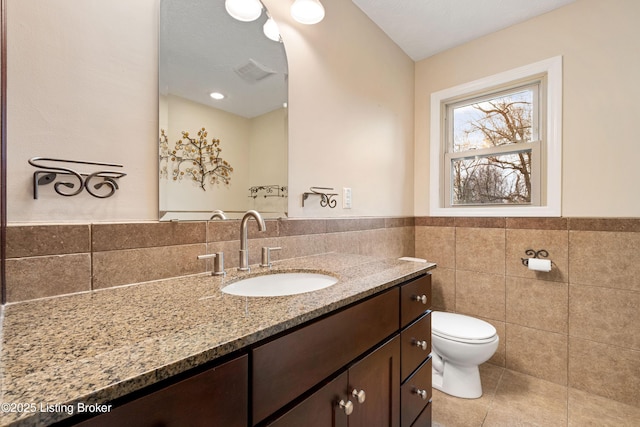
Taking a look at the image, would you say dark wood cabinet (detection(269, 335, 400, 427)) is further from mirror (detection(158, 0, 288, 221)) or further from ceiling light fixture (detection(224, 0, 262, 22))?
ceiling light fixture (detection(224, 0, 262, 22))

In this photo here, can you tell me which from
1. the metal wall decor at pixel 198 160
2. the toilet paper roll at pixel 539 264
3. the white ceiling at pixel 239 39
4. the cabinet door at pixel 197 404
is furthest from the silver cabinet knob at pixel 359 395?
the toilet paper roll at pixel 539 264

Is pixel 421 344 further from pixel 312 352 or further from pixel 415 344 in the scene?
pixel 312 352

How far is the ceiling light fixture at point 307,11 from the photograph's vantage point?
1.32m

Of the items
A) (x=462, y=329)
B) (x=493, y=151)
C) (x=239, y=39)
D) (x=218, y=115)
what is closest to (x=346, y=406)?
(x=218, y=115)

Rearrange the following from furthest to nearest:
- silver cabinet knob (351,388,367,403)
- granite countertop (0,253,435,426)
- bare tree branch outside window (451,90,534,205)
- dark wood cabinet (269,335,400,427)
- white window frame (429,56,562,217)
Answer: bare tree branch outside window (451,90,534,205)
white window frame (429,56,562,217)
silver cabinet knob (351,388,367,403)
dark wood cabinet (269,335,400,427)
granite countertop (0,253,435,426)

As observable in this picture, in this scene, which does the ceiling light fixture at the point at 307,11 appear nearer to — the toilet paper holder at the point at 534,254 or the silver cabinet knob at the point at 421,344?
the silver cabinet knob at the point at 421,344

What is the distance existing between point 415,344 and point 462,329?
0.81m

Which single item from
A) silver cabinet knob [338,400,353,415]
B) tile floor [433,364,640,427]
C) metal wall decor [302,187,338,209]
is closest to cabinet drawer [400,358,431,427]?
silver cabinet knob [338,400,353,415]

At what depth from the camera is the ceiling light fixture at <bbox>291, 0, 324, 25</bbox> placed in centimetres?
132

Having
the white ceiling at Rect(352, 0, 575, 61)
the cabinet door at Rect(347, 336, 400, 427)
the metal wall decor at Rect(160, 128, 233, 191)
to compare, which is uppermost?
the white ceiling at Rect(352, 0, 575, 61)

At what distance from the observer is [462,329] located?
69.4 inches

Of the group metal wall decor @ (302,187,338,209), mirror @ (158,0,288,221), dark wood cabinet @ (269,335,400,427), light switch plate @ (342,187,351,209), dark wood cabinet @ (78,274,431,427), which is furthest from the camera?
light switch plate @ (342,187,351,209)

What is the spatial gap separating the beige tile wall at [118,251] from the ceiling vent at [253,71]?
Result: 676 mm

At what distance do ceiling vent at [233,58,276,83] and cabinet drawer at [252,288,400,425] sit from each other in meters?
1.11
